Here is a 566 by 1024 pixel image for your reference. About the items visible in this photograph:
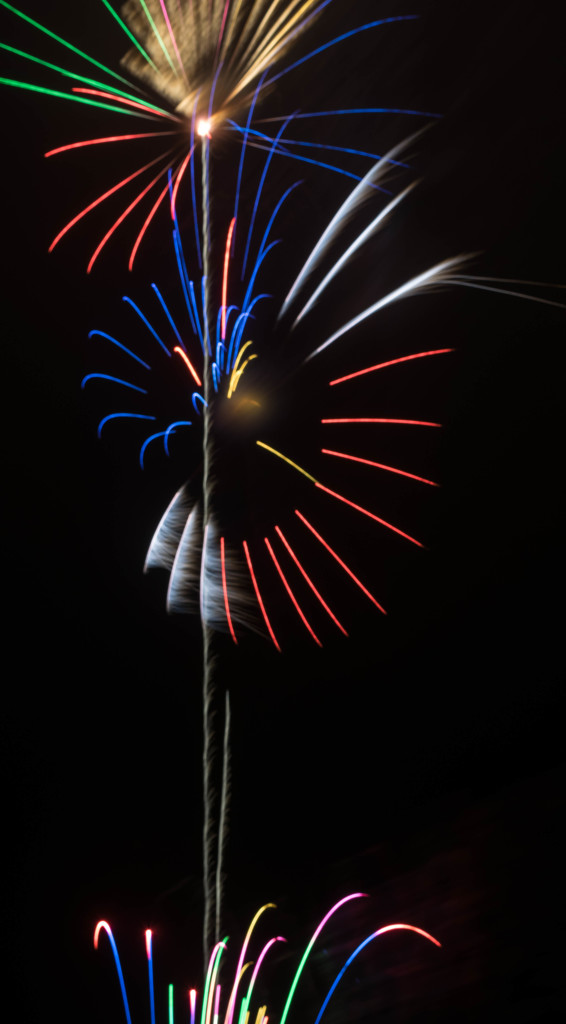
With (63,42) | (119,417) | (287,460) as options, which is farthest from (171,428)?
(63,42)

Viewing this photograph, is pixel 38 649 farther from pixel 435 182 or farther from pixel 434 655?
pixel 435 182

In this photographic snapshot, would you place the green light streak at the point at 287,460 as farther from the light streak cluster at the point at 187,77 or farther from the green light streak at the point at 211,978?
the green light streak at the point at 211,978

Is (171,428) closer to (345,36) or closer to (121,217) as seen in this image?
(121,217)

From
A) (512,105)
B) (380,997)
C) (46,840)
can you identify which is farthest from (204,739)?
(512,105)

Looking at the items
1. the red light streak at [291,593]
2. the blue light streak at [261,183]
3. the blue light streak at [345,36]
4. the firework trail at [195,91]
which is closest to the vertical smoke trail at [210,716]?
the firework trail at [195,91]

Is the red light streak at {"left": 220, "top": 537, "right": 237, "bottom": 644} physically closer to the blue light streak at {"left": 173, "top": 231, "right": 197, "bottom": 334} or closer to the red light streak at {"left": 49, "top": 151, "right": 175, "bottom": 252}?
the blue light streak at {"left": 173, "top": 231, "right": 197, "bottom": 334}

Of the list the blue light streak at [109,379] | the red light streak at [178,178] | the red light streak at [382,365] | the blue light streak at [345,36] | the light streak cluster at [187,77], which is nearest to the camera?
the light streak cluster at [187,77]
